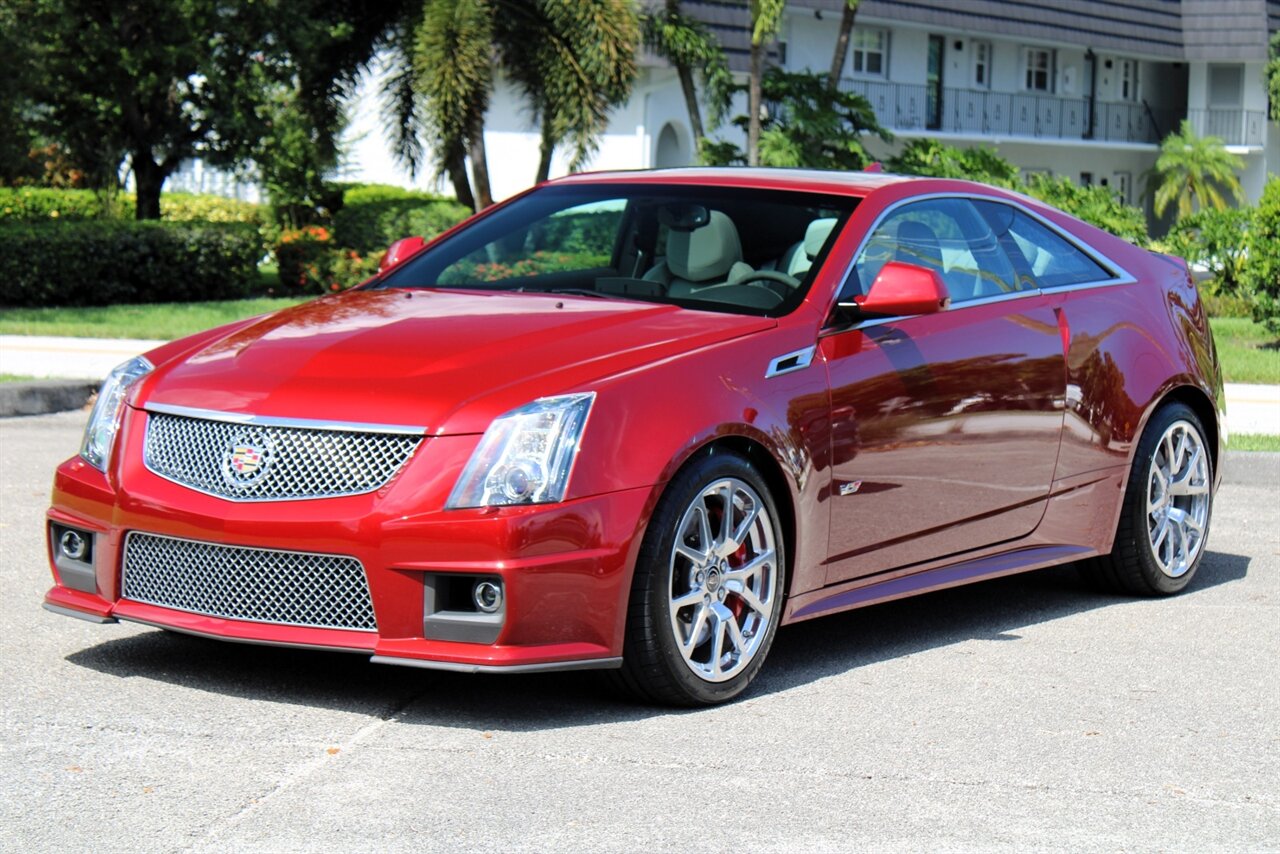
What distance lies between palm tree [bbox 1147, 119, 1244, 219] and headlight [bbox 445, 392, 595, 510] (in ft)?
147

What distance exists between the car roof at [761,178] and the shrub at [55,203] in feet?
71.1

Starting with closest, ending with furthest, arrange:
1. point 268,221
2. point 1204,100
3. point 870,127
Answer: point 870,127, point 268,221, point 1204,100

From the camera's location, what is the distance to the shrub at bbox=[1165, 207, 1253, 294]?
20531 mm

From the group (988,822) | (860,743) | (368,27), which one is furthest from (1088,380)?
(368,27)

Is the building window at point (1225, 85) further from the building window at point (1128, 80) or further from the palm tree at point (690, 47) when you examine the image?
the palm tree at point (690, 47)

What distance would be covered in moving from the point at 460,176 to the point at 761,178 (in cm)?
2203

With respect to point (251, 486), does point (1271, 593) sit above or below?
below

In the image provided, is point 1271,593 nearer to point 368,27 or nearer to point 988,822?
point 988,822

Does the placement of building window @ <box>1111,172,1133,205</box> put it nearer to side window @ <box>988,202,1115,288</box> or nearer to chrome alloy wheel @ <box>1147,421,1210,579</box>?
chrome alloy wheel @ <box>1147,421,1210,579</box>

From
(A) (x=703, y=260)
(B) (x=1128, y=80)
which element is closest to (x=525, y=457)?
(A) (x=703, y=260)

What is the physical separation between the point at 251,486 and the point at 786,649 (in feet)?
6.82

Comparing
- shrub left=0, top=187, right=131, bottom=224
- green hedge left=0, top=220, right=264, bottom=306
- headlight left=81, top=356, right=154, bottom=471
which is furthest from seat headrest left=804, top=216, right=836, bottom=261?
shrub left=0, top=187, right=131, bottom=224

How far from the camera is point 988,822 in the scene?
4.66m

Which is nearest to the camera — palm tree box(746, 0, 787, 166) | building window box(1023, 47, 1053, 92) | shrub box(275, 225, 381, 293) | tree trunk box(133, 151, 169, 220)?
palm tree box(746, 0, 787, 166)
